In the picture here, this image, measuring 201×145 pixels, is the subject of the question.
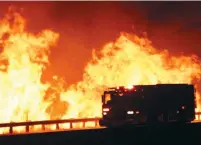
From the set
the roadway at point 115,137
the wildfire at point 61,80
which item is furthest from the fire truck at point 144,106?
the wildfire at point 61,80

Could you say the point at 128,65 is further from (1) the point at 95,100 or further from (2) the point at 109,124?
(2) the point at 109,124

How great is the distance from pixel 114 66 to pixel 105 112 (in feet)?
43.6

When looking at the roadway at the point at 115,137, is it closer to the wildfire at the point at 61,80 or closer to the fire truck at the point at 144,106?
the fire truck at the point at 144,106

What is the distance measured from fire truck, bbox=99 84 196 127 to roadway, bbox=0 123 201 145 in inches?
159

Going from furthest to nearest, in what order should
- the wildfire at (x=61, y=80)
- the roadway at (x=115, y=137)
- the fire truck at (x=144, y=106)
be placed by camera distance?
1. the wildfire at (x=61, y=80)
2. the fire truck at (x=144, y=106)
3. the roadway at (x=115, y=137)

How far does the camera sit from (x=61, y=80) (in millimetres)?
37469

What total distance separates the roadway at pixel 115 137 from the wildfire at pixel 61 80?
1341 centimetres

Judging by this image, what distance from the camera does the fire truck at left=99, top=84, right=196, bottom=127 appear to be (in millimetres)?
24625

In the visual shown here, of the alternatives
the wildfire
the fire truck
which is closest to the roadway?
the fire truck

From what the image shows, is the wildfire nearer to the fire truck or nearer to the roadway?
the fire truck

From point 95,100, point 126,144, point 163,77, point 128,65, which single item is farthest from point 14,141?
point 163,77

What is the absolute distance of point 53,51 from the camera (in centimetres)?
3888

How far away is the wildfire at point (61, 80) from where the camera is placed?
105ft

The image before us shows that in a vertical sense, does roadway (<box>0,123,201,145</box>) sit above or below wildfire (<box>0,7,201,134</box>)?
below
